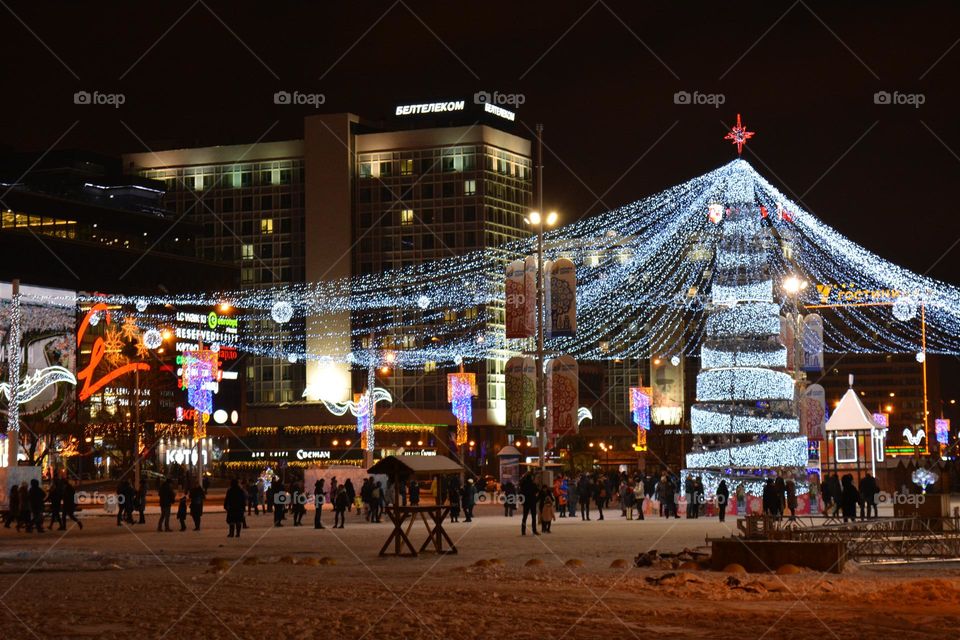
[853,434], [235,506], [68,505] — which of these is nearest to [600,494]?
[235,506]

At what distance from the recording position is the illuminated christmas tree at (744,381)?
4300 centimetres

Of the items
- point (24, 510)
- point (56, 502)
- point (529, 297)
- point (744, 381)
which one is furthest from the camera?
point (744, 381)

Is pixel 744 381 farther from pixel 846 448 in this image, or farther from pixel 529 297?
pixel 846 448

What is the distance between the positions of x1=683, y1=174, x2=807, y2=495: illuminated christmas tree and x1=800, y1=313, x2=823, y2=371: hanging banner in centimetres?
536

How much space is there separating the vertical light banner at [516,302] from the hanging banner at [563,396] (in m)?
2.45

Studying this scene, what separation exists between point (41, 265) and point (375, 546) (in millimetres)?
80911

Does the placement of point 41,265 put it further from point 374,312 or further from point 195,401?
point 195,401

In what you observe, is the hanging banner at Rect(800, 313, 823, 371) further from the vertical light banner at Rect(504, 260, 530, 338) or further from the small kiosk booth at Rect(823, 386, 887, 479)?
the vertical light banner at Rect(504, 260, 530, 338)

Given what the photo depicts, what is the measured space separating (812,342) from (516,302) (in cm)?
1757

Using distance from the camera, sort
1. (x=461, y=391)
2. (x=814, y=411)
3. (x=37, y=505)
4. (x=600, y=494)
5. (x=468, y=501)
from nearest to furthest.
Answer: (x=37, y=505), (x=468, y=501), (x=600, y=494), (x=814, y=411), (x=461, y=391)

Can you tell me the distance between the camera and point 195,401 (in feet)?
215

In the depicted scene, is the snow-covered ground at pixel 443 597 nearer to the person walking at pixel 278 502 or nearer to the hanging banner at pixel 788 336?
the person walking at pixel 278 502

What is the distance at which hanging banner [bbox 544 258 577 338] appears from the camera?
3538 cm

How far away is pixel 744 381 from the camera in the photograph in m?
43.5
